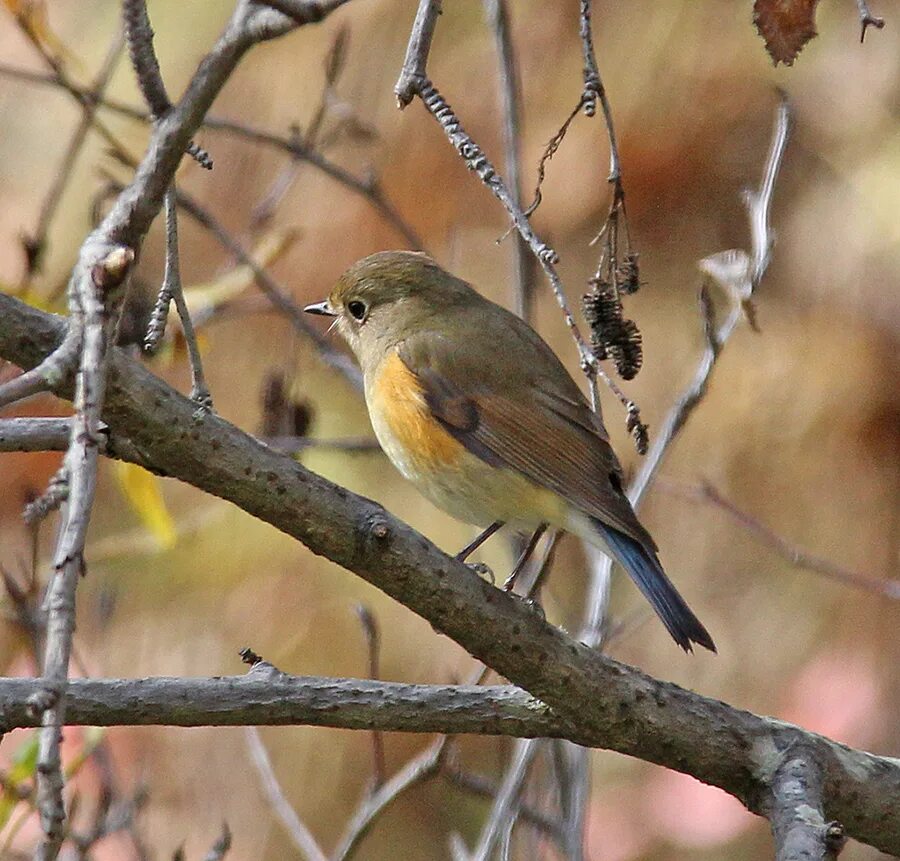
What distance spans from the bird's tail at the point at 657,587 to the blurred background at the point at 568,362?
1606mm

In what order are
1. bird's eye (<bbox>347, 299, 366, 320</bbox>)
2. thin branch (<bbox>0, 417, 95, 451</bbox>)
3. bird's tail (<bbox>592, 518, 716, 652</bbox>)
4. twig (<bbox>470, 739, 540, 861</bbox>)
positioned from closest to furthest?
thin branch (<bbox>0, 417, 95, 451</bbox>) → twig (<bbox>470, 739, 540, 861</bbox>) → bird's tail (<bbox>592, 518, 716, 652</bbox>) → bird's eye (<bbox>347, 299, 366, 320</bbox>)

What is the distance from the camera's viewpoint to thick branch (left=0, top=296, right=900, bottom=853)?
1.79 metres

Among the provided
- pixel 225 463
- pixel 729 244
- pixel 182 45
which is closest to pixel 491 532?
pixel 225 463

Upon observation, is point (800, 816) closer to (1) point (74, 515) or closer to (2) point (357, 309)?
(1) point (74, 515)

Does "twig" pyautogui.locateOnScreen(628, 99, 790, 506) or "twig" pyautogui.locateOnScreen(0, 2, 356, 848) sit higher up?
"twig" pyautogui.locateOnScreen(628, 99, 790, 506)

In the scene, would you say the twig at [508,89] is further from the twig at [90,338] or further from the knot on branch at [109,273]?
the knot on branch at [109,273]

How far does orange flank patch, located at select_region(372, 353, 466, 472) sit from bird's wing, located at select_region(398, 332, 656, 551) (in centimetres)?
3

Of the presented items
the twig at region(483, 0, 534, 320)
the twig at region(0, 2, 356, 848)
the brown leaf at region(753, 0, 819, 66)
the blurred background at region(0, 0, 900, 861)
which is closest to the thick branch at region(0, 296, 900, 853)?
the twig at region(0, 2, 356, 848)

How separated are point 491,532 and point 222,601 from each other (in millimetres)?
2085

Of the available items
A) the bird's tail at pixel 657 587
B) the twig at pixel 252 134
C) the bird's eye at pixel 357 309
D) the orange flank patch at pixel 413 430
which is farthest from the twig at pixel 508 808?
the twig at pixel 252 134

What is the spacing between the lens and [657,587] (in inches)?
112

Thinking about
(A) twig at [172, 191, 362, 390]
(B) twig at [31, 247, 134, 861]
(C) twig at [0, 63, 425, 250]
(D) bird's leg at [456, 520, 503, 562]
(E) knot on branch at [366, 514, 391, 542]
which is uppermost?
(C) twig at [0, 63, 425, 250]

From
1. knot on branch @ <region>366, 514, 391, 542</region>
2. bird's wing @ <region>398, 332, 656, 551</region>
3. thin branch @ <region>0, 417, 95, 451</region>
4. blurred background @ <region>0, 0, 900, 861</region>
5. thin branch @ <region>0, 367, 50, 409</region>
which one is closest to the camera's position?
thin branch @ <region>0, 367, 50, 409</region>

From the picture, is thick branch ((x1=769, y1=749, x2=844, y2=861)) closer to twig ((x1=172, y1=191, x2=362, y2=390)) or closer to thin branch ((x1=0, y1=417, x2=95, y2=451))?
thin branch ((x1=0, y1=417, x2=95, y2=451))
